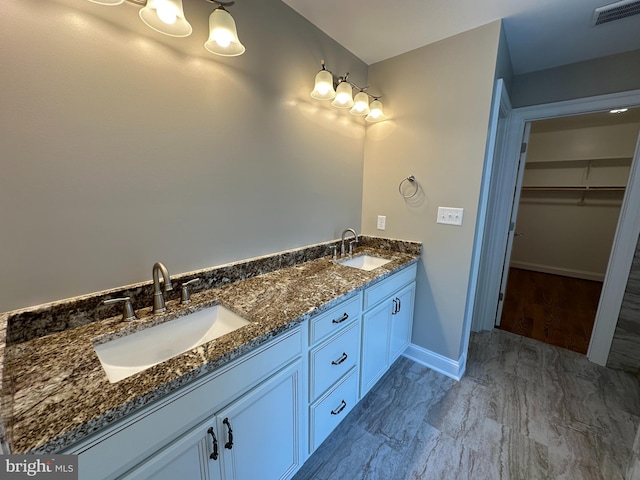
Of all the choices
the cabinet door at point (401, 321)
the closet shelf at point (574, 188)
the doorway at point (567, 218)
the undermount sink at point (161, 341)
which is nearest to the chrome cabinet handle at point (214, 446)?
the undermount sink at point (161, 341)

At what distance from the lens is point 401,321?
1.95m

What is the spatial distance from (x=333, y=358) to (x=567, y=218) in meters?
4.92

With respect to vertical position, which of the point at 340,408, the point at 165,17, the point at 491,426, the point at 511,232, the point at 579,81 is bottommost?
the point at 491,426

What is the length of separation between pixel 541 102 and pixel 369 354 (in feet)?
8.40

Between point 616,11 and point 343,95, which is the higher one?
point 616,11

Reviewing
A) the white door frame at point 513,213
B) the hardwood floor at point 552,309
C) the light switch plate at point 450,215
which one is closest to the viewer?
the light switch plate at point 450,215

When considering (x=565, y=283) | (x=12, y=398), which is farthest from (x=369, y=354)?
(x=565, y=283)

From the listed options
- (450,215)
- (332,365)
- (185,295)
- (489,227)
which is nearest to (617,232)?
(489,227)

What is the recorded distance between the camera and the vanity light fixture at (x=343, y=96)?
1.54 meters

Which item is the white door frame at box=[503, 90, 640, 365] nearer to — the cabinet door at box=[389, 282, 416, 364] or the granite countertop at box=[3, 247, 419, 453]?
the cabinet door at box=[389, 282, 416, 364]

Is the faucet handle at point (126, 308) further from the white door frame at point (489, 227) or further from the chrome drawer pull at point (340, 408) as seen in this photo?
the white door frame at point (489, 227)

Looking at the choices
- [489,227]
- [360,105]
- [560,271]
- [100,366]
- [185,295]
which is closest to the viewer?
[100,366]

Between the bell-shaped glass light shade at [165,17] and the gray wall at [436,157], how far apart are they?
60.9 inches

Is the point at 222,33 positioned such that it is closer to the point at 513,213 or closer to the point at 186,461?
the point at 186,461
